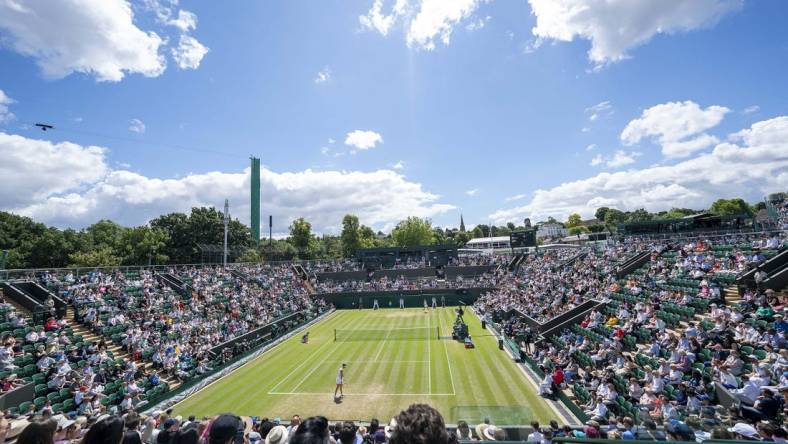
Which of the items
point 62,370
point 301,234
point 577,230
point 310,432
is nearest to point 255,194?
point 301,234

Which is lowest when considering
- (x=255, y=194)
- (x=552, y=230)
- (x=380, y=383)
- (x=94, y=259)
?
(x=380, y=383)

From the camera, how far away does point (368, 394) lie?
17906mm

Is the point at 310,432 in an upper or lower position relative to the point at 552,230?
lower

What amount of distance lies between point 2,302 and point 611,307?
3409cm

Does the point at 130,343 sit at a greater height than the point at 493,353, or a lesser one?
greater

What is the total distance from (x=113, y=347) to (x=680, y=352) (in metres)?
27.7

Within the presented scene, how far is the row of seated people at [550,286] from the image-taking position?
2666cm

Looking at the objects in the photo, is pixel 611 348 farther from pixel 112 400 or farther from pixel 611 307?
pixel 112 400

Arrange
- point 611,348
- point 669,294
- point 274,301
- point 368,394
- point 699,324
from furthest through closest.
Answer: point 274,301, point 669,294, point 368,394, point 611,348, point 699,324

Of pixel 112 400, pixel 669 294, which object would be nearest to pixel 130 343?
pixel 112 400

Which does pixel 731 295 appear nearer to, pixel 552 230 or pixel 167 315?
pixel 167 315

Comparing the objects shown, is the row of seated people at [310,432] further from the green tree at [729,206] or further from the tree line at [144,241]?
the green tree at [729,206]

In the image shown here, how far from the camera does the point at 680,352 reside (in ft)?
43.8

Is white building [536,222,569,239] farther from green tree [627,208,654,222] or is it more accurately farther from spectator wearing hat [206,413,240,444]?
spectator wearing hat [206,413,240,444]
